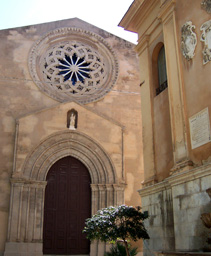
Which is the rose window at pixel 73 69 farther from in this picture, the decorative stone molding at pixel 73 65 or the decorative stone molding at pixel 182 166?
the decorative stone molding at pixel 182 166

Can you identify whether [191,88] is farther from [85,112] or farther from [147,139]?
[85,112]

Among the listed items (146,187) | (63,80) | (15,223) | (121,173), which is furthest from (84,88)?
(146,187)

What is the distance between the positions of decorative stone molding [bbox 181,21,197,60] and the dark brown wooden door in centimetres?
826

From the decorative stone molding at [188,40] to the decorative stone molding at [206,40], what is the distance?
0.31 metres

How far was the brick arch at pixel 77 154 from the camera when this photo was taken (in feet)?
48.1

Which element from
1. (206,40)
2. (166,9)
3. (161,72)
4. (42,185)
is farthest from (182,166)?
(42,185)

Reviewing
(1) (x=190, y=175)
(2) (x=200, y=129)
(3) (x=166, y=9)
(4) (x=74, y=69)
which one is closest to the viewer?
(1) (x=190, y=175)

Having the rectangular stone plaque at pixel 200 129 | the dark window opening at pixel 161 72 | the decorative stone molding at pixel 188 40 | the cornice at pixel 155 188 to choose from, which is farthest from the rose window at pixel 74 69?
the rectangular stone plaque at pixel 200 129

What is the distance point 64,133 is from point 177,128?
774 cm

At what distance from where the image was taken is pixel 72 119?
15320 mm

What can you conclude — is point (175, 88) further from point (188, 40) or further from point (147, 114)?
point (147, 114)

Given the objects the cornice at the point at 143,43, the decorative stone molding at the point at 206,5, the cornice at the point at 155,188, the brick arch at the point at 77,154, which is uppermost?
the cornice at the point at 143,43

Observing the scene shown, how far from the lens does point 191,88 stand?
26.0 feet

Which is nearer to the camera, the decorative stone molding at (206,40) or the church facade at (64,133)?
the decorative stone molding at (206,40)
